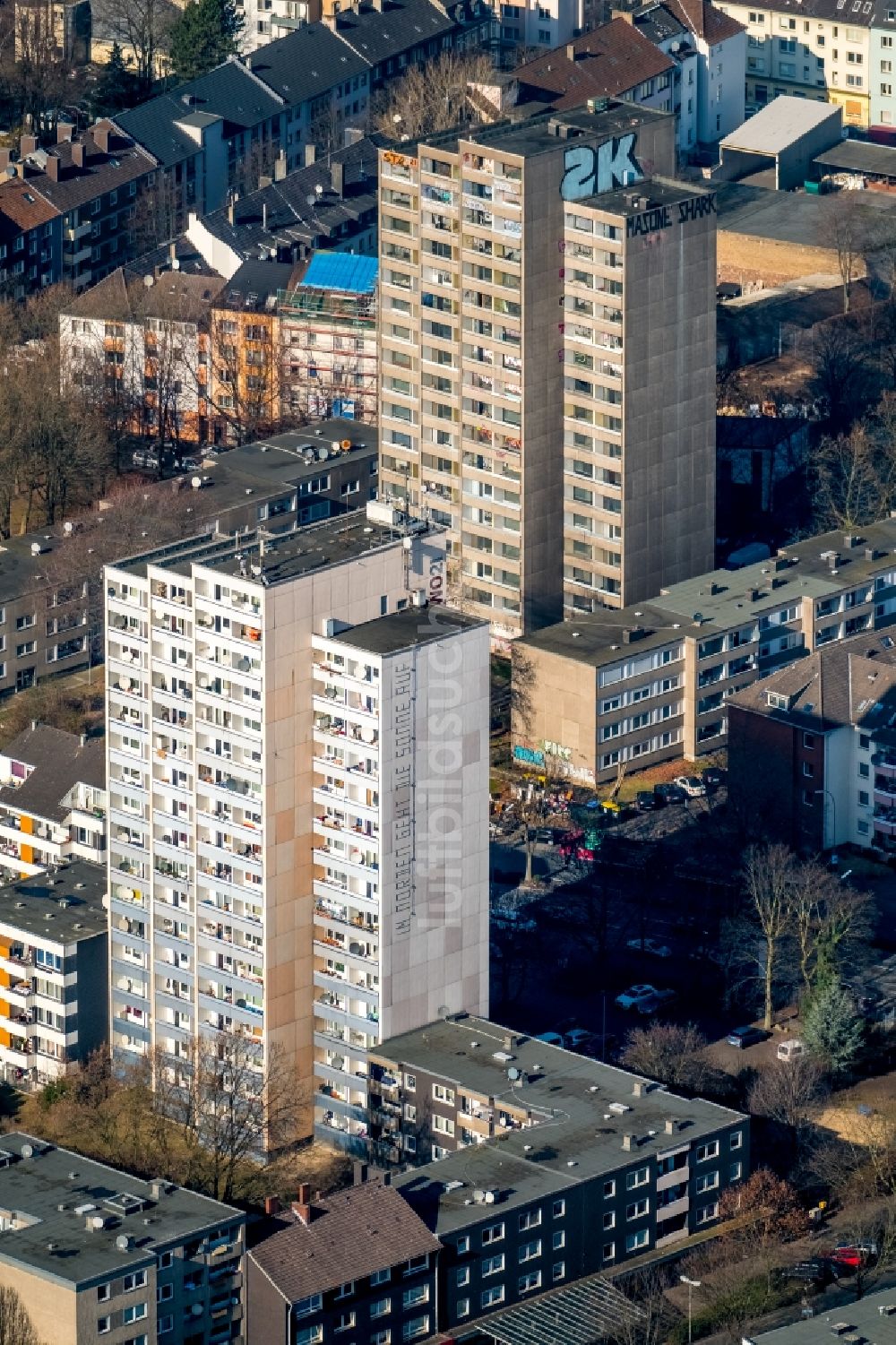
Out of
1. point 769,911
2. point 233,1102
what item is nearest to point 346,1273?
point 233,1102

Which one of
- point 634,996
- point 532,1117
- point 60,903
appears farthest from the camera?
point 634,996

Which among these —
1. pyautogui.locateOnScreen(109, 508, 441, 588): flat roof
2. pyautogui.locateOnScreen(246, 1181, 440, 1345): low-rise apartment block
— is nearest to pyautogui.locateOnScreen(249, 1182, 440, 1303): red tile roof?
pyautogui.locateOnScreen(246, 1181, 440, 1345): low-rise apartment block

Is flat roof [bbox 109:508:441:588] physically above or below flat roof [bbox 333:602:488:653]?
above

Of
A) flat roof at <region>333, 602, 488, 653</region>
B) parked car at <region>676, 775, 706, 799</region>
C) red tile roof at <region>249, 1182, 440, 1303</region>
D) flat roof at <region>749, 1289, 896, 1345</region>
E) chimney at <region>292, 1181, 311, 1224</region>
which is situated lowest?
parked car at <region>676, 775, 706, 799</region>

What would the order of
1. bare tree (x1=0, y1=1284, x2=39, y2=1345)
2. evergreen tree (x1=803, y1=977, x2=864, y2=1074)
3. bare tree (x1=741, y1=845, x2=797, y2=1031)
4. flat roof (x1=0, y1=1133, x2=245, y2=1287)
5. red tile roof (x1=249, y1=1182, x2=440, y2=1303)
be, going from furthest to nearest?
1. bare tree (x1=741, y1=845, x2=797, y2=1031)
2. evergreen tree (x1=803, y1=977, x2=864, y2=1074)
3. red tile roof (x1=249, y1=1182, x2=440, y2=1303)
4. flat roof (x1=0, y1=1133, x2=245, y2=1287)
5. bare tree (x1=0, y1=1284, x2=39, y2=1345)

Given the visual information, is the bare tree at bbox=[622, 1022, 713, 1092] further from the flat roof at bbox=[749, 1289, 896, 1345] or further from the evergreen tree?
the flat roof at bbox=[749, 1289, 896, 1345]

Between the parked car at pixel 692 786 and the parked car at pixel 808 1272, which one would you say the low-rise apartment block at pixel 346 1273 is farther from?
the parked car at pixel 692 786

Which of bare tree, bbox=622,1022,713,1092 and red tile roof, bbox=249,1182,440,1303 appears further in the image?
bare tree, bbox=622,1022,713,1092

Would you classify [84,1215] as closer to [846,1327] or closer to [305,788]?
[305,788]
